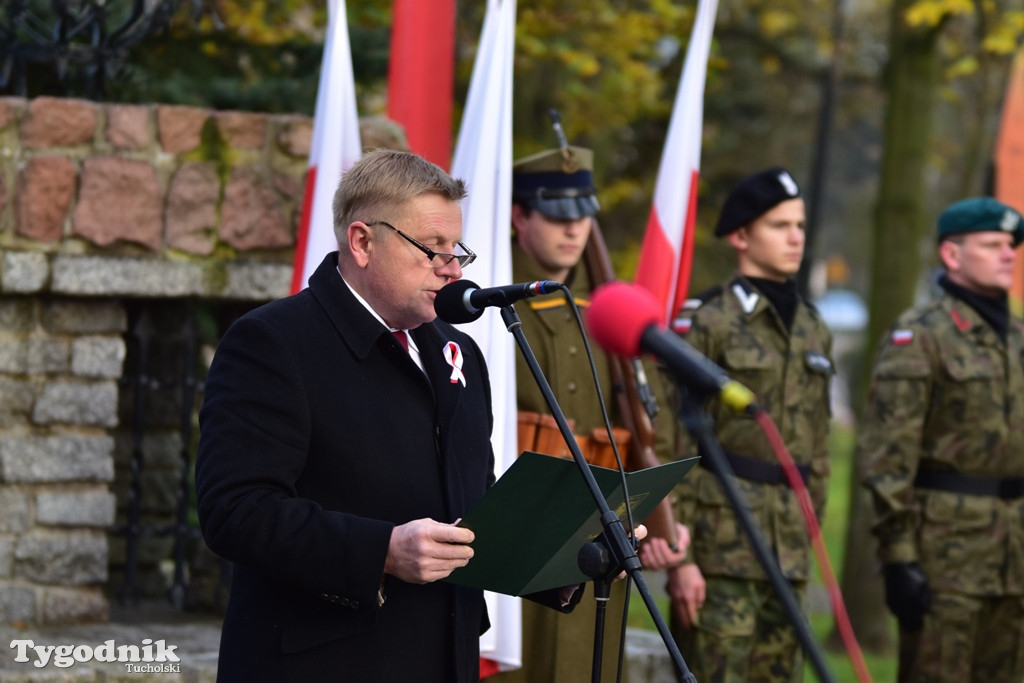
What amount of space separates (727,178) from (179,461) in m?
9.57

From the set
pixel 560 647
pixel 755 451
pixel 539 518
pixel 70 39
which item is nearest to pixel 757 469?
pixel 755 451

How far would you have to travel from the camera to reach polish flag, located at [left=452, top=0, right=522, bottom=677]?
14.0ft

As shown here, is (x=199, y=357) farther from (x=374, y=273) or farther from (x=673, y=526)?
(x=374, y=273)

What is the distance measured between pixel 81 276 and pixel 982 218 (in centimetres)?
334

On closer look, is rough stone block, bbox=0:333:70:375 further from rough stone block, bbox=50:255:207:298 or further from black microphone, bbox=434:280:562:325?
black microphone, bbox=434:280:562:325

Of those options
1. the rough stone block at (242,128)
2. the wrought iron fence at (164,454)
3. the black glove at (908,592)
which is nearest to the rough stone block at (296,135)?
the rough stone block at (242,128)

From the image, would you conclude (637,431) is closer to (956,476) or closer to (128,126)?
(956,476)

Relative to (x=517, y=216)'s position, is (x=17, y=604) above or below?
below

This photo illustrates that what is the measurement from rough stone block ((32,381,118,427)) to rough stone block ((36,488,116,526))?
0.26m

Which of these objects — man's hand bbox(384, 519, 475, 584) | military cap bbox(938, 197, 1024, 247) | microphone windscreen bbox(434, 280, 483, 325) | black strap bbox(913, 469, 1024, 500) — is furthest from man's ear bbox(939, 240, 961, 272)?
man's hand bbox(384, 519, 475, 584)

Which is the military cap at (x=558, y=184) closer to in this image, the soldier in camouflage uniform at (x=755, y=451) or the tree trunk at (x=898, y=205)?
the soldier in camouflage uniform at (x=755, y=451)

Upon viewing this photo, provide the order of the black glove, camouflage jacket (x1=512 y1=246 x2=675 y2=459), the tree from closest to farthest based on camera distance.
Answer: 1. camouflage jacket (x1=512 y1=246 x2=675 y2=459)
2. the black glove
3. the tree

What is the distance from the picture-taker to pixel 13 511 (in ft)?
16.6

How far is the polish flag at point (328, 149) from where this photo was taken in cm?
486
